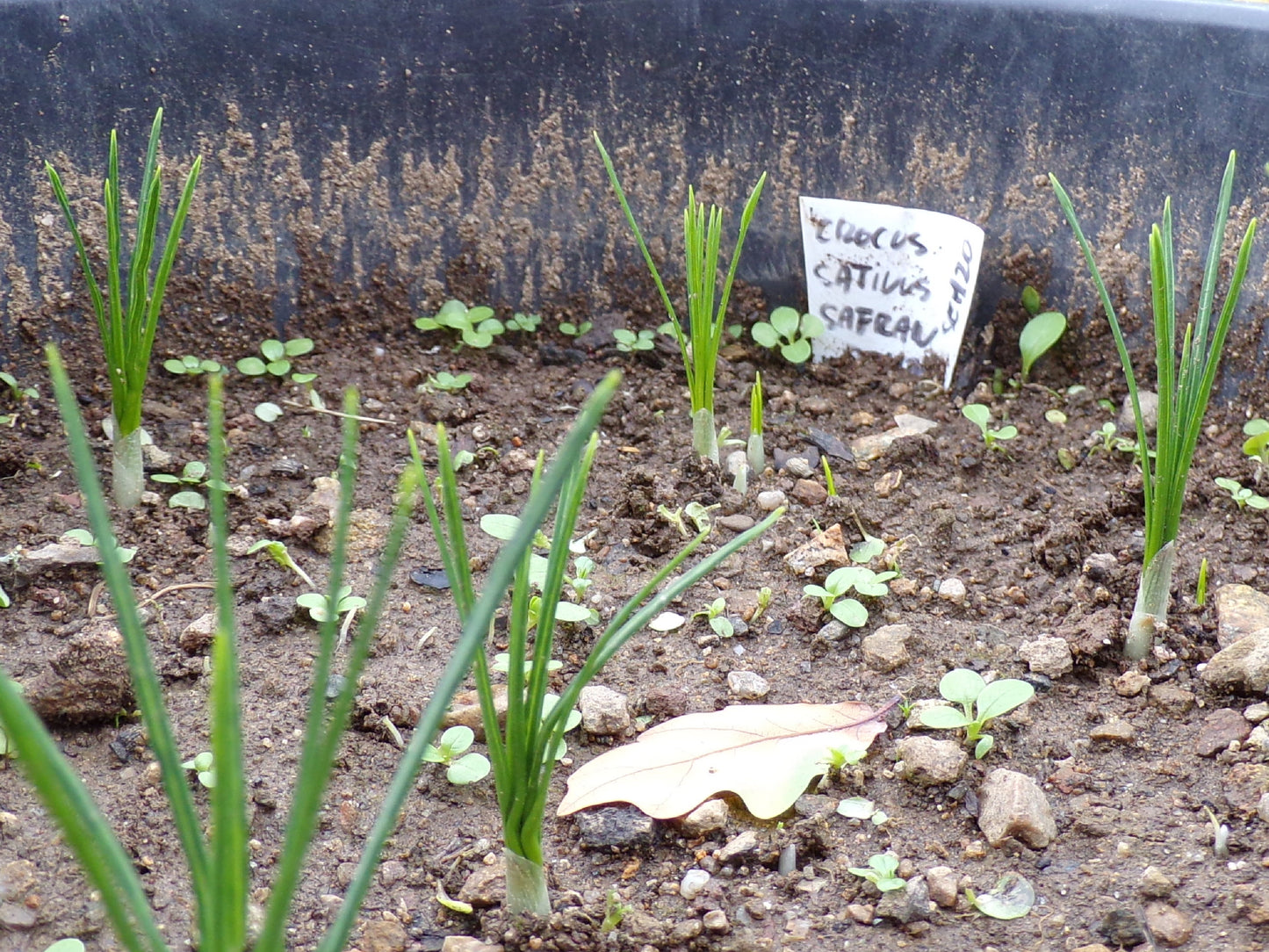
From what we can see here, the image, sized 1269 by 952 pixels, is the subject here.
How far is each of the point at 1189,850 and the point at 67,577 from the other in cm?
108

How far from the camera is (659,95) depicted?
1.60 metres

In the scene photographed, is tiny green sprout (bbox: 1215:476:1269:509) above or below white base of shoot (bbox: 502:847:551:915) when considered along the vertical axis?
above

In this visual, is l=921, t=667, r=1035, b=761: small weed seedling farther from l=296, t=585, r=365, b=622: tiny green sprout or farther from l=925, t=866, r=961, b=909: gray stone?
l=296, t=585, r=365, b=622: tiny green sprout

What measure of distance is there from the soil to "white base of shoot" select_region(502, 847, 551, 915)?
0.01 metres

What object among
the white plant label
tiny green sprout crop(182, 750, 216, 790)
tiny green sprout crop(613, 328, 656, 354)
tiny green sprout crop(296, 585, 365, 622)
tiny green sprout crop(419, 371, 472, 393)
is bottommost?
tiny green sprout crop(182, 750, 216, 790)

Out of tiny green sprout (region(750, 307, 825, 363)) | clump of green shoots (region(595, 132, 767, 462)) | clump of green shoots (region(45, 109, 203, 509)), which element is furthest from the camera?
tiny green sprout (region(750, 307, 825, 363))

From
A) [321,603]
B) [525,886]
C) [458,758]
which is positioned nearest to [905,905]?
[525,886]

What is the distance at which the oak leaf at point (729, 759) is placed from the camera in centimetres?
90

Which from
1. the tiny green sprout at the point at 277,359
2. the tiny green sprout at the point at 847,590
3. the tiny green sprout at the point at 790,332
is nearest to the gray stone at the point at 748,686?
the tiny green sprout at the point at 847,590

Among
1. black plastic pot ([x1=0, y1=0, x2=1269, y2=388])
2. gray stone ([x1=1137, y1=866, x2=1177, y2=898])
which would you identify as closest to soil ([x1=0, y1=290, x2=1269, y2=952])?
gray stone ([x1=1137, y1=866, x2=1177, y2=898])

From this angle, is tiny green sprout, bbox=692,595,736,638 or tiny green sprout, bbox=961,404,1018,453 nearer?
tiny green sprout, bbox=692,595,736,638

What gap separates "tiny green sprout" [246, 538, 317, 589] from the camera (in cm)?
119

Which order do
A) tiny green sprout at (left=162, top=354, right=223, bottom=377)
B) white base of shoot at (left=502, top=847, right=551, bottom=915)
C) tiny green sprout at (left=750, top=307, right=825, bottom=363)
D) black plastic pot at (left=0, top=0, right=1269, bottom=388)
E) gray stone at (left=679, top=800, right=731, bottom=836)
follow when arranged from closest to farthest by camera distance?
white base of shoot at (left=502, top=847, right=551, bottom=915) < gray stone at (left=679, top=800, right=731, bottom=836) < black plastic pot at (left=0, top=0, right=1269, bottom=388) < tiny green sprout at (left=162, top=354, right=223, bottom=377) < tiny green sprout at (left=750, top=307, right=825, bottom=363)

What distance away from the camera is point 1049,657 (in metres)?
1.06
